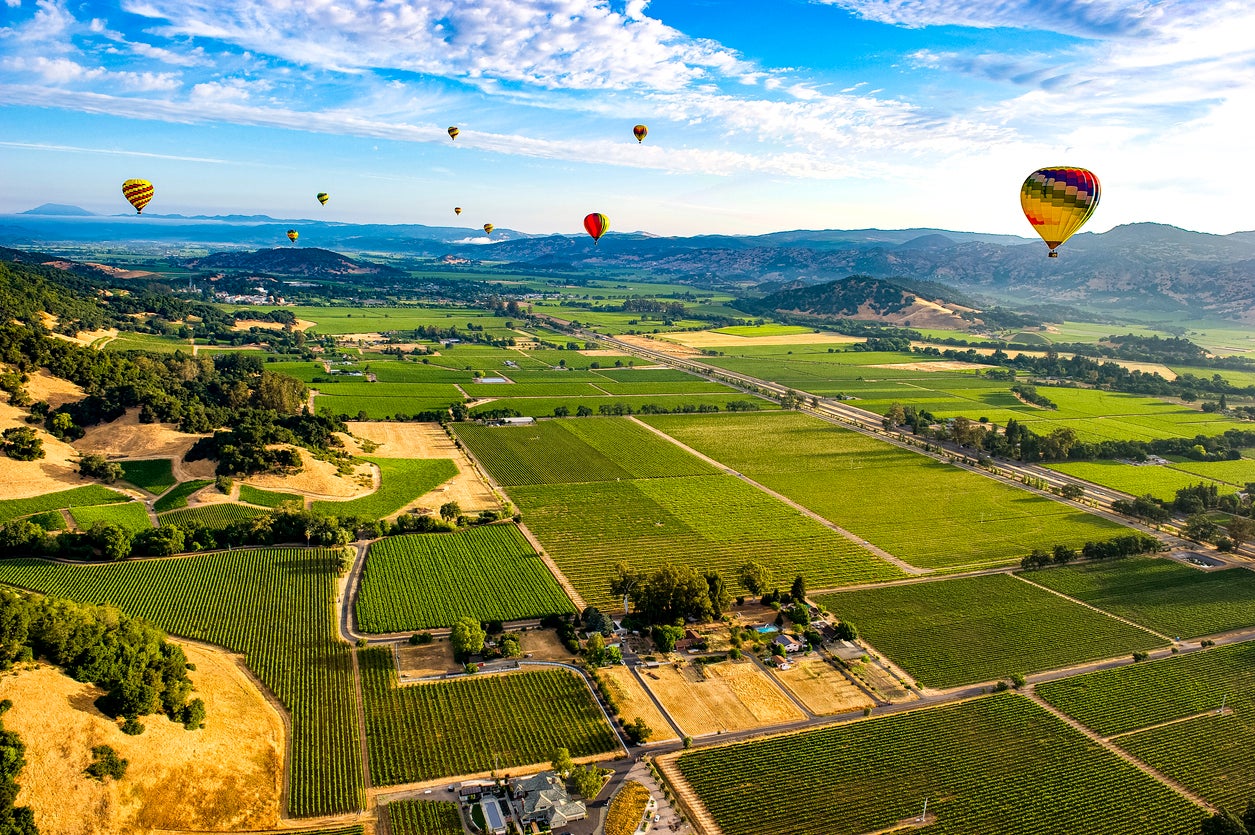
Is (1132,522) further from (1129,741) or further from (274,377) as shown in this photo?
(274,377)

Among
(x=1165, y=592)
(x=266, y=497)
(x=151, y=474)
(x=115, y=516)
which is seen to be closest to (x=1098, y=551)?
(x=1165, y=592)

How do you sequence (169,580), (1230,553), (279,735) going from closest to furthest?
(279,735) < (169,580) < (1230,553)

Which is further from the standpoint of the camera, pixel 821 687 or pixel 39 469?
pixel 39 469

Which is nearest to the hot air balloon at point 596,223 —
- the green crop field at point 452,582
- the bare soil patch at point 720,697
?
the green crop field at point 452,582

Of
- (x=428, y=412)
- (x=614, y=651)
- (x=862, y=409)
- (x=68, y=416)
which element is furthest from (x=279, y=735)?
(x=862, y=409)

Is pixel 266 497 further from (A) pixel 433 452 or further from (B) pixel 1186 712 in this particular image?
(B) pixel 1186 712
